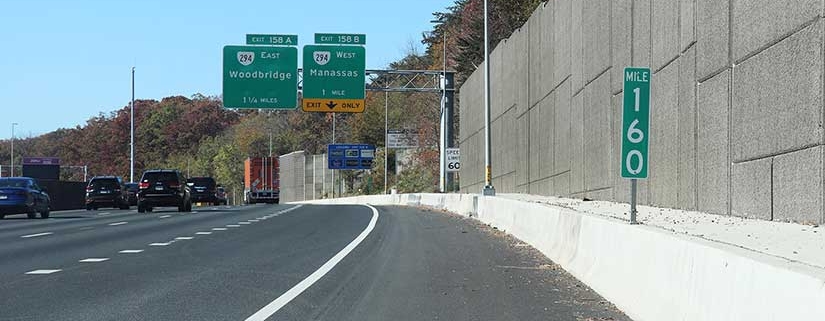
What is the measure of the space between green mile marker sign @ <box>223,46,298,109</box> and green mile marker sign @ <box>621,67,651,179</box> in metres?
33.4

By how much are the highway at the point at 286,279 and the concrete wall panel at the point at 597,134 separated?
443cm

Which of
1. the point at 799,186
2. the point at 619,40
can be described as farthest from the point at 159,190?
the point at 799,186

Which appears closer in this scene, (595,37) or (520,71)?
(595,37)

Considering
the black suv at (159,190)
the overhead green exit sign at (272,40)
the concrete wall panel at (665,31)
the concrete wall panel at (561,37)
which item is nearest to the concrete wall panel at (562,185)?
the concrete wall panel at (561,37)

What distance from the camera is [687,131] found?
58.3 feet

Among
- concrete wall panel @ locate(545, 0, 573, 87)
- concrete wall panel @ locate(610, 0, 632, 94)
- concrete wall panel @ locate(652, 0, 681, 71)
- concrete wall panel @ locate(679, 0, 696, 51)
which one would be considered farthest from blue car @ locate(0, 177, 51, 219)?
concrete wall panel @ locate(679, 0, 696, 51)

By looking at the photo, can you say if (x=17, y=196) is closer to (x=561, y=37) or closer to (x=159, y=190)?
(x=159, y=190)

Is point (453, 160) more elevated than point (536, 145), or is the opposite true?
point (536, 145)

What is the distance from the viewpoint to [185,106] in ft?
524

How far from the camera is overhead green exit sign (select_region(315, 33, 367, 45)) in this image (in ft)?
153

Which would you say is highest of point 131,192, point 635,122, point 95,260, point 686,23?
point 686,23

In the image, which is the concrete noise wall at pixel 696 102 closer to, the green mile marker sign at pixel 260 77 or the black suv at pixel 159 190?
the green mile marker sign at pixel 260 77

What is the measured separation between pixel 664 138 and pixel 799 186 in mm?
6841

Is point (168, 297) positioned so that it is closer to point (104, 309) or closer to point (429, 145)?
point (104, 309)
